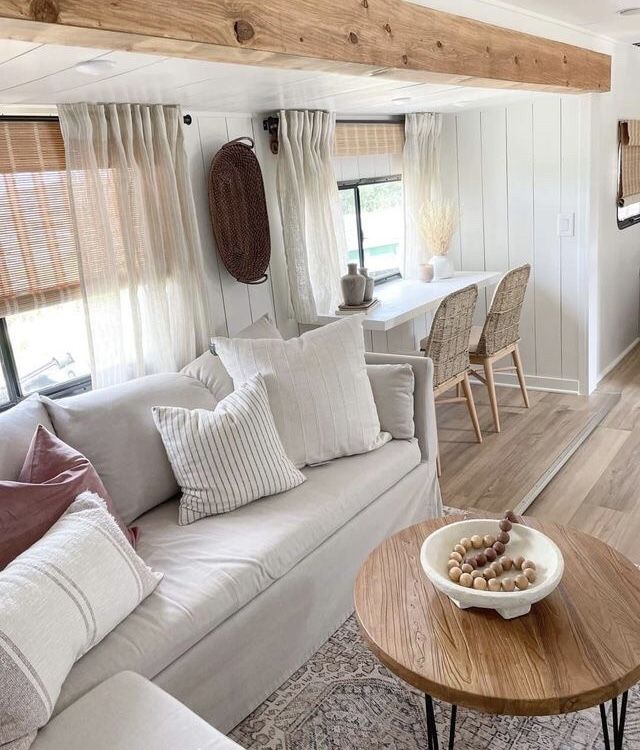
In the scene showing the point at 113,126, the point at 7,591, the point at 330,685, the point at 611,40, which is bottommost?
the point at 330,685

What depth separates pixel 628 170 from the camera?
15.8 ft

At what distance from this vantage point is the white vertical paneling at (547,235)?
14.2 ft

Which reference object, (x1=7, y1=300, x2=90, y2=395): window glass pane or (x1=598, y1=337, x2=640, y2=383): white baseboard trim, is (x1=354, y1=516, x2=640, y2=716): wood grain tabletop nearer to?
(x1=7, y1=300, x2=90, y2=395): window glass pane

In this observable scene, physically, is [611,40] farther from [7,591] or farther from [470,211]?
[7,591]

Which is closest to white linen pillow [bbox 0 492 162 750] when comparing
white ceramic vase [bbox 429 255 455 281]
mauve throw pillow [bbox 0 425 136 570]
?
mauve throw pillow [bbox 0 425 136 570]

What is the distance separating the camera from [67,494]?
194 cm

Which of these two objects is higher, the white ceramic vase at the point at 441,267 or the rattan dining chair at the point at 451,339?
the white ceramic vase at the point at 441,267

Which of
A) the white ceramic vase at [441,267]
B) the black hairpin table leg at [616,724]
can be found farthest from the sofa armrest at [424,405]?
the white ceramic vase at [441,267]

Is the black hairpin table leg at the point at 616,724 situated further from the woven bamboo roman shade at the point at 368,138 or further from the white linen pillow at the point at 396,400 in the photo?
the woven bamboo roman shade at the point at 368,138

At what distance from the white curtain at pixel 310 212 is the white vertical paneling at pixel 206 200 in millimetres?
377

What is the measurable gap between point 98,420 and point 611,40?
12.5ft

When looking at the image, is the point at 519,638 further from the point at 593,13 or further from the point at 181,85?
the point at 593,13

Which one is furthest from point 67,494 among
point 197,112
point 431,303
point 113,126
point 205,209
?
point 431,303

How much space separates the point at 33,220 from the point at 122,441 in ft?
3.09
